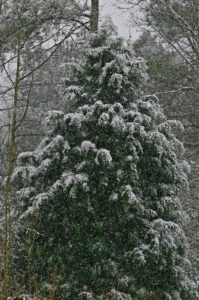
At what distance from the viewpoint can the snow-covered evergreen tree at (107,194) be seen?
634 centimetres

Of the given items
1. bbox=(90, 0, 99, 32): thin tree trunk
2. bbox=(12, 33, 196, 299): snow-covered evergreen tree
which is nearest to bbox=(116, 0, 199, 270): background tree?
bbox=(90, 0, 99, 32): thin tree trunk

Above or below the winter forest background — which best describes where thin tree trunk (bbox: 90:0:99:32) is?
above

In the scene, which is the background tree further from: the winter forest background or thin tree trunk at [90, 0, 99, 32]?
the winter forest background

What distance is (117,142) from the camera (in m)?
6.79

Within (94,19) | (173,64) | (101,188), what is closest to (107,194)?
(101,188)

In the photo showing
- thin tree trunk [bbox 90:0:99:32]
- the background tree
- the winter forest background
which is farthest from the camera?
the background tree

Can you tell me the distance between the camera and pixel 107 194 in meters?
6.71

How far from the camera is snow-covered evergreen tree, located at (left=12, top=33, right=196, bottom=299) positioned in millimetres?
6344

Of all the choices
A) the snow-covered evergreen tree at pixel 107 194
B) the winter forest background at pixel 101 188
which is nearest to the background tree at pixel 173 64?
the winter forest background at pixel 101 188

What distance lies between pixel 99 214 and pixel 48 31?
16.4 feet

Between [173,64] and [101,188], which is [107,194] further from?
[173,64]

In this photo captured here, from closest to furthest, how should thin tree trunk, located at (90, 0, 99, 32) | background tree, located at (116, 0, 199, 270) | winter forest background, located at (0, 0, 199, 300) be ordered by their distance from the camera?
winter forest background, located at (0, 0, 199, 300), thin tree trunk, located at (90, 0, 99, 32), background tree, located at (116, 0, 199, 270)

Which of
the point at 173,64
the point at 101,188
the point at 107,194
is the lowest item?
the point at 107,194

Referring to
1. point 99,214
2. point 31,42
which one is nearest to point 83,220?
point 99,214
